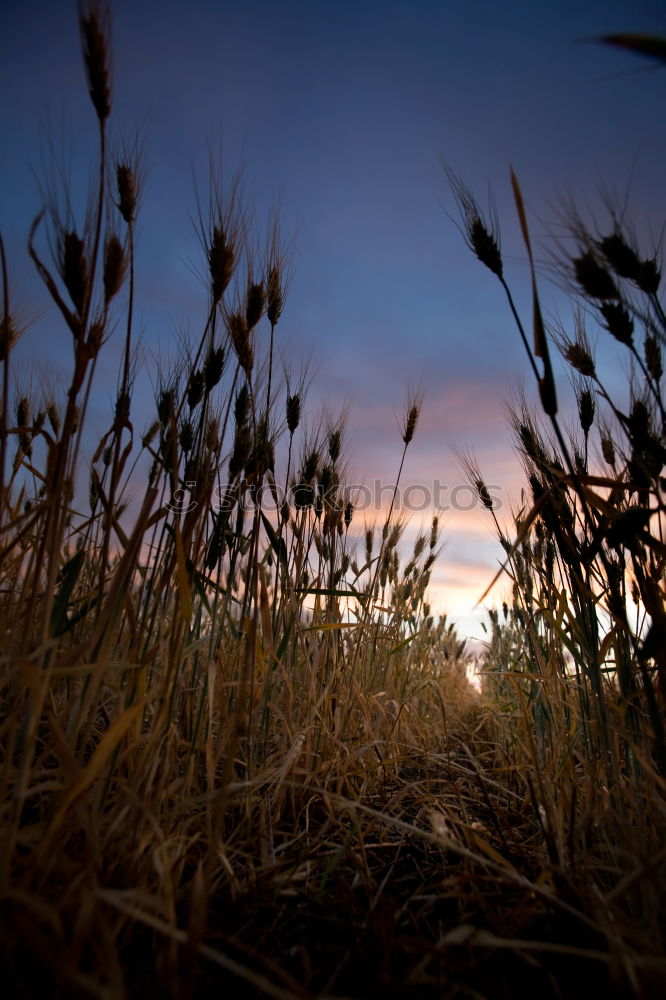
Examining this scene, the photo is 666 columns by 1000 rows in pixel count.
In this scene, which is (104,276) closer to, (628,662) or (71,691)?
(71,691)

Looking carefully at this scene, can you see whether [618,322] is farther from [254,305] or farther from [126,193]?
[126,193]

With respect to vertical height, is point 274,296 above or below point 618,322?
above

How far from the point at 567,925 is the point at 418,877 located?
385 millimetres

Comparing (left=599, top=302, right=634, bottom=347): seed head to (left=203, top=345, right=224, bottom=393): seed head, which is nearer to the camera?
(left=599, top=302, right=634, bottom=347): seed head

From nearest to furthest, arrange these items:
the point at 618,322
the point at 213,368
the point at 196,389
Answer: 1. the point at 618,322
2. the point at 213,368
3. the point at 196,389

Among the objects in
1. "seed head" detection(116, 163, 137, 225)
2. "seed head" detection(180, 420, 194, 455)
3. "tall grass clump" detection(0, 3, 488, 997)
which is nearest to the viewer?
"tall grass clump" detection(0, 3, 488, 997)

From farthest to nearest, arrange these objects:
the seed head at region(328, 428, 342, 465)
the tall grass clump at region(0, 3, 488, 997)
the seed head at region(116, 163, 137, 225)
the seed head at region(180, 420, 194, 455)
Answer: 1. the seed head at region(328, 428, 342, 465)
2. the seed head at region(180, 420, 194, 455)
3. the seed head at region(116, 163, 137, 225)
4. the tall grass clump at region(0, 3, 488, 997)

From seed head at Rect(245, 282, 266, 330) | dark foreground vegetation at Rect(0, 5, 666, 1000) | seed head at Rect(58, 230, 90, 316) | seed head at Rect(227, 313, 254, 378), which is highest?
seed head at Rect(245, 282, 266, 330)

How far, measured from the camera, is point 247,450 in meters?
1.53

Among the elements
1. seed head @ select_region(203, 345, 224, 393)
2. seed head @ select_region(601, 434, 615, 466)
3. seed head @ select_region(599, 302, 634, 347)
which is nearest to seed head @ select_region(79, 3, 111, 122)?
seed head @ select_region(203, 345, 224, 393)

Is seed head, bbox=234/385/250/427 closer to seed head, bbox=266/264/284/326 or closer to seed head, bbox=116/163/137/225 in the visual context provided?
seed head, bbox=266/264/284/326

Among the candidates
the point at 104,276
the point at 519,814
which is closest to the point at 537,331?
the point at 104,276

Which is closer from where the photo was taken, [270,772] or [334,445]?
[270,772]

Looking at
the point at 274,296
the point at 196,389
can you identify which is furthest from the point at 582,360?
the point at 196,389
